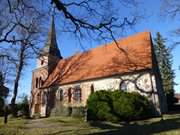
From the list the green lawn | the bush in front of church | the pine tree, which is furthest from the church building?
the pine tree

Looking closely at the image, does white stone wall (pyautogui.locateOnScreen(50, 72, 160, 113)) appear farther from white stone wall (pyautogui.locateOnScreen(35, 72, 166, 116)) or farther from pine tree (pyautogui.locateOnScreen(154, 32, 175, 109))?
pine tree (pyautogui.locateOnScreen(154, 32, 175, 109))

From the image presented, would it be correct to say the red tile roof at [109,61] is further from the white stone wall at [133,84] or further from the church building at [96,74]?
the white stone wall at [133,84]

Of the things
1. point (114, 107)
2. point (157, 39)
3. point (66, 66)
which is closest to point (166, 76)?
point (157, 39)

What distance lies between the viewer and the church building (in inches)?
933

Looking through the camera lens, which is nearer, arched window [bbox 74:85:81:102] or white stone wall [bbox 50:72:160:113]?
white stone wall [bbox 50:72:160:113]

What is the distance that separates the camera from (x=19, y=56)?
2833 centimetres

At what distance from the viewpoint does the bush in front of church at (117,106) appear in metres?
20.5

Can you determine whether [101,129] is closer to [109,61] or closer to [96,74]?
[96,74]

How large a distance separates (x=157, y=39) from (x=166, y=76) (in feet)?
30.4

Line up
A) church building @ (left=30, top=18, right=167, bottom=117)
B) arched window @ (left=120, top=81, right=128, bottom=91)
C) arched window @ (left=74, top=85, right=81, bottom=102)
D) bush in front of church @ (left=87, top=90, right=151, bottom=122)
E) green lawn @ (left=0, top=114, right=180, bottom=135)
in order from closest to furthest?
green lawn @ (left=0, top=114, right=180, bottom=135) < bush in front of church @ (left=87, top=90, right=151, bottom=122) < church building @ (left=30, top=18, right=167, bottom=117) < arched window @ (left=120, top=81, right=128, bottom=91) < arched window @ (left=74, top=85, right=81, bottom=102)

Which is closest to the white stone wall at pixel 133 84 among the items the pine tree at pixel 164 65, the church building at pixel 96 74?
the church building at pixel 96 74

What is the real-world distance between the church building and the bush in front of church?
1995 mm

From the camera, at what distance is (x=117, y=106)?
21.0 metres

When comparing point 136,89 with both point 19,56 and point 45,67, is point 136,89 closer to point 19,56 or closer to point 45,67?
point 19,56
